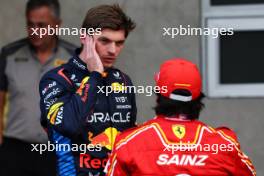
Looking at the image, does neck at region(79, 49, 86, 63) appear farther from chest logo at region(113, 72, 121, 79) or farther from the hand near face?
chest logo at region(113, 72, 121, 79)

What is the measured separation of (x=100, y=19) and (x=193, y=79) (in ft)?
2.13

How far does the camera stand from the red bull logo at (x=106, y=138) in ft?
12.9

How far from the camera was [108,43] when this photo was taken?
A: 4055mm

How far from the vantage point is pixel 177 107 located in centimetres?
359

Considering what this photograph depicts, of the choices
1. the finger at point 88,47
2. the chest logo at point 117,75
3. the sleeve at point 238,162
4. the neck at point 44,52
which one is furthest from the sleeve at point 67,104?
the neck at point 44,52

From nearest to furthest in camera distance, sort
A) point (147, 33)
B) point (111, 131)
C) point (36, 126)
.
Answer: point (111, 131), point (36, 126), point (147, 33)

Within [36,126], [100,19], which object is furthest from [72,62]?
[36,126]

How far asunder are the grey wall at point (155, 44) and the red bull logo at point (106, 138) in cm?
204

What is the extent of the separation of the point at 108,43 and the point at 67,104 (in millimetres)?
399

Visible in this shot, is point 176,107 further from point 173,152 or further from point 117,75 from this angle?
point 117,75

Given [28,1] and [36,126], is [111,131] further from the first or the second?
[28,1]

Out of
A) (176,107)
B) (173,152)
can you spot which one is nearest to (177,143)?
(173,152)

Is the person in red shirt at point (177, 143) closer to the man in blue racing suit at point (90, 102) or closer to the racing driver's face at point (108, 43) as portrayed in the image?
the man in blue racing suit at point (90, 102)

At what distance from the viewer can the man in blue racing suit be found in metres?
3.86
